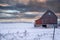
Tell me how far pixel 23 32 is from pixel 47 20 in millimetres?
387

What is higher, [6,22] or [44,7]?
[44,7]

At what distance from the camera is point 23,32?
7.34 feet

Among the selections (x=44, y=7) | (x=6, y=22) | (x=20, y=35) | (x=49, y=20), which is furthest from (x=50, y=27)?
(x=6, y=22)

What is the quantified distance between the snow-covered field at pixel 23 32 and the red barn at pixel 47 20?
7cm

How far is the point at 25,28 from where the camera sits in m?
2.25

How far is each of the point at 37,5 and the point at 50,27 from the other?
38cm

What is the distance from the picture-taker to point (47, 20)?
2215 mm

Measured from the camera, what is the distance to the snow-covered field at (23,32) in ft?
7.20

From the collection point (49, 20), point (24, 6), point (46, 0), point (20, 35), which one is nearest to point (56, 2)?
point (46, 0)

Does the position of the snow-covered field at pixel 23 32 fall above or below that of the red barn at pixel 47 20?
below

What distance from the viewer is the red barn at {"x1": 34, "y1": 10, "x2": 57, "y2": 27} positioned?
217cm

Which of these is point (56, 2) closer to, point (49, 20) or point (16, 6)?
point (49, 20)

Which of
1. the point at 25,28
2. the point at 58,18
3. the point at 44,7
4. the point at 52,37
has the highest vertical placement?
the point at 44,7

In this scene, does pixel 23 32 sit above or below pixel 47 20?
below
